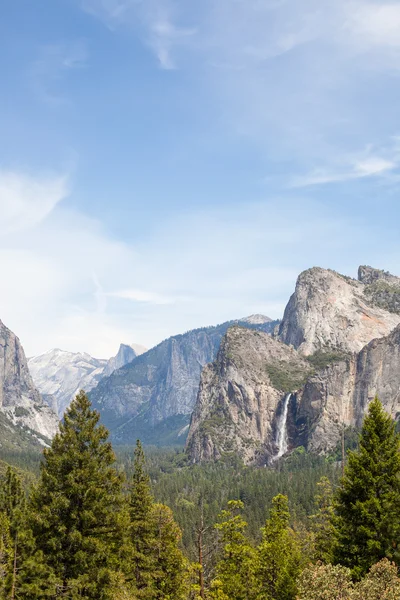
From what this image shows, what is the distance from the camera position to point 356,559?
3672cm

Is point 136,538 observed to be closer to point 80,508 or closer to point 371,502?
point 80,508

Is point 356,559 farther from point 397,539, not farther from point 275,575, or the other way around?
point 275,575

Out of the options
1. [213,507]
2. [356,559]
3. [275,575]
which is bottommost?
[213,507]

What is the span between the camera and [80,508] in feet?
116

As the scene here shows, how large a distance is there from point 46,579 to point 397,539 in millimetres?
23953

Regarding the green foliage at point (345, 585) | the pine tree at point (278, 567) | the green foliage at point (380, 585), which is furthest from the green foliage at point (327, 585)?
the pine tree at point (278, 567)

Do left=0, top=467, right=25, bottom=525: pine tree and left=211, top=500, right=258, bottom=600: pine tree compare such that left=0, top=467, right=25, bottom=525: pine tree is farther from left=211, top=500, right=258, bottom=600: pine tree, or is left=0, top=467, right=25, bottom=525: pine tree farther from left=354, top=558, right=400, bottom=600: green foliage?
left=354, top=558, right=400, bottom=600: green foliage

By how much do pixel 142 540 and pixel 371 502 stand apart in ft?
67.5

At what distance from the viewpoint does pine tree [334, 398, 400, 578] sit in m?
36.3

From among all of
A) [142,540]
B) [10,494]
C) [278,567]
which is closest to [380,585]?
[278,567]

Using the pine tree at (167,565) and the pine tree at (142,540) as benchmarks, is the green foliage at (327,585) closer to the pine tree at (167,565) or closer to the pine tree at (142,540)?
the pine tree at (142,540)

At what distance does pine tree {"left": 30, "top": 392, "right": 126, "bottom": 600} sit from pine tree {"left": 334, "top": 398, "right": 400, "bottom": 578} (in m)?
16.4

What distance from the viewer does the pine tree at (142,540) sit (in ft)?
144

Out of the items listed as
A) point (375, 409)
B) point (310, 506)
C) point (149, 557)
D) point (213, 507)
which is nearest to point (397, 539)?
point (375, 409)
